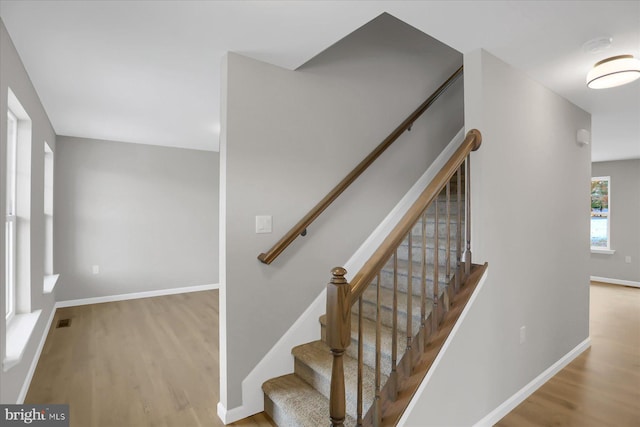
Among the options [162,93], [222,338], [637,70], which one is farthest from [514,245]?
[162,93]

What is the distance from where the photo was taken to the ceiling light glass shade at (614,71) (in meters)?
1.87

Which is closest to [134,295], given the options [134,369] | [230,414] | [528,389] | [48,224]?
[48,224]

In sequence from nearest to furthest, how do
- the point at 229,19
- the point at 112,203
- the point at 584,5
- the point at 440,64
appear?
1. the point at 584,5
2. the point at 229,19
3. the point at 440,64
4. the point at 112,203

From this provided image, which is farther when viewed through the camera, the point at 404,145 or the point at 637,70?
the point at 404,145

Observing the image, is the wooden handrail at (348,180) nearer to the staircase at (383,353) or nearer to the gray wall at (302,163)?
the gray wall at (302,163)

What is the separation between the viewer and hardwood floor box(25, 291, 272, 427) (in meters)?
2.08

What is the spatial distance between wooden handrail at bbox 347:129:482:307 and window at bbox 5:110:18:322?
2.64 metres

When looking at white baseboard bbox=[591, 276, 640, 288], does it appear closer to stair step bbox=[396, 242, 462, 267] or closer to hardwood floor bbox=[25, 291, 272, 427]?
stair step bbox=[396, 242, 462, 267]

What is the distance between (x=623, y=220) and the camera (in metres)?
5.96

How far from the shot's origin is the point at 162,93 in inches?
113

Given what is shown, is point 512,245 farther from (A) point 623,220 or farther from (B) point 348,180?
(A) point 623,220

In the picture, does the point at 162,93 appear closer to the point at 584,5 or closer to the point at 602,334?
the point at 584,5

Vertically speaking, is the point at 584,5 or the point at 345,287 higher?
the point at 584,5

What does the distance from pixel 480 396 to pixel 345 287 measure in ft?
4.42
